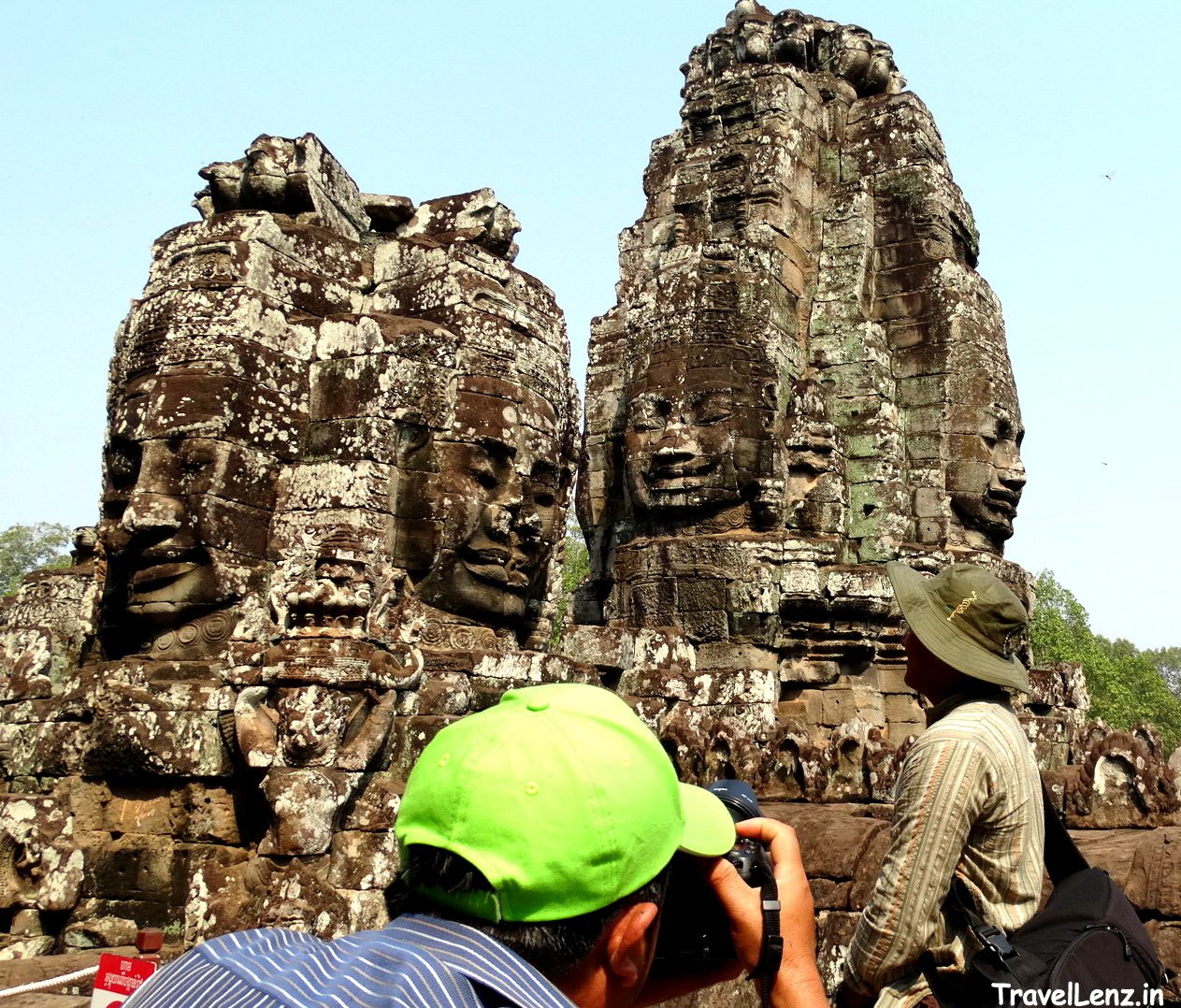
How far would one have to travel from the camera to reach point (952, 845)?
253 centimetres

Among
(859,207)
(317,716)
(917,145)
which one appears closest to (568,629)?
(317,716)

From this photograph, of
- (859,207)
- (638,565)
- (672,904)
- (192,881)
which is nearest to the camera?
(672,904)

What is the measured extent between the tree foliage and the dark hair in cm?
2743

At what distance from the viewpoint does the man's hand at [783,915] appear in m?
1.71

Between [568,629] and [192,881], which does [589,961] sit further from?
[568,629]

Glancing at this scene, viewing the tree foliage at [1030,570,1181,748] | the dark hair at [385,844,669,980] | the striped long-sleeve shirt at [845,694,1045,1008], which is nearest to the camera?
the dark hair at [385,844,669,980]

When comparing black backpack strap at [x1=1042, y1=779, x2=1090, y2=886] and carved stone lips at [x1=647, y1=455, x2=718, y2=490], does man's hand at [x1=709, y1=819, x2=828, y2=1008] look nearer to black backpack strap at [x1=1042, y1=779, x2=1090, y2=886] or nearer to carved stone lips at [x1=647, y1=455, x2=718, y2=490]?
black backpack strap at [x1=1042, y1=779, x2=1090, y2=886]

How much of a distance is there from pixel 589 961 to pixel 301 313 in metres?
7.06

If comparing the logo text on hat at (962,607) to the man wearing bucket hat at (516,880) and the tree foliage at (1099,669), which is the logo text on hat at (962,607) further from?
the tree foliage at (1099,669)

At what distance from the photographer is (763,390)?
12508 mm

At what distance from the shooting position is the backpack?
229cm

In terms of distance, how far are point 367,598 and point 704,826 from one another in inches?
193

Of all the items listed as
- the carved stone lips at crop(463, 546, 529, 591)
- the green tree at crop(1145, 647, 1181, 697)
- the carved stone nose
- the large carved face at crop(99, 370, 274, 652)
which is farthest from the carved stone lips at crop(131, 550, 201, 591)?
the green tree at crop(1145, 647, 1181, 697)

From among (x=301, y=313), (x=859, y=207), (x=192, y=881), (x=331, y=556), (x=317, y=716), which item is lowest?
(x=192, y=881)
